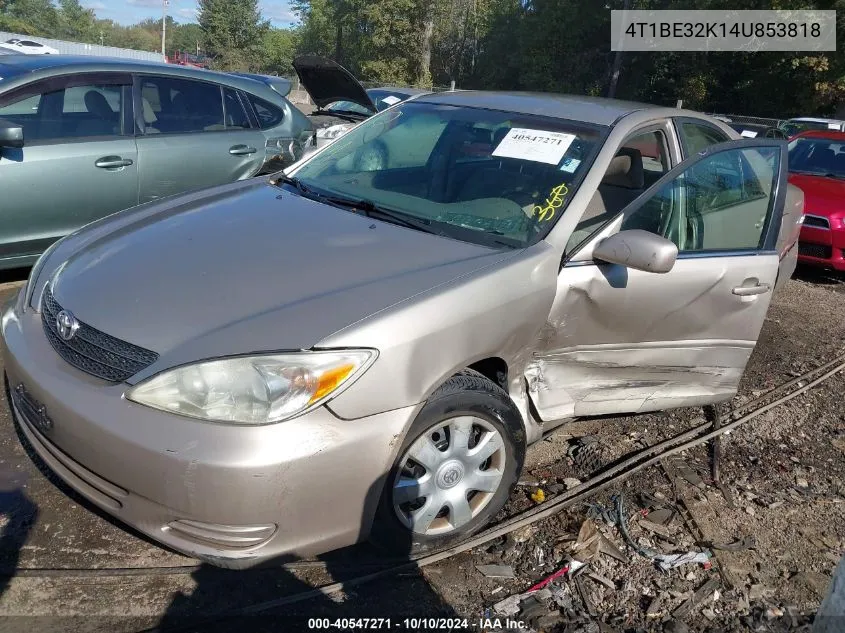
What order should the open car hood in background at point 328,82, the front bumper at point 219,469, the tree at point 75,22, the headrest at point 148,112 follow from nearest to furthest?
the front bumper at point 219,469 < the headrest at point 148,112 < the open car hood in background at point 328,82 < the tree at point 75,22

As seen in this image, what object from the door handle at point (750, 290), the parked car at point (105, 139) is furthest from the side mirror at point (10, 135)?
the door handle at point (750, 290)

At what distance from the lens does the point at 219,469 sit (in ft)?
7.09

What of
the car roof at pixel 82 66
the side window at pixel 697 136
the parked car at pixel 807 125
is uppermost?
the parked car at pixel 807 125

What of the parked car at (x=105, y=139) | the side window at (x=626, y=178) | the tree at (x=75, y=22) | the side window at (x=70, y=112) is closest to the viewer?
the side window at (x=626, y=178)

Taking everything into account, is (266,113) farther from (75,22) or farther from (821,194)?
(75,22)

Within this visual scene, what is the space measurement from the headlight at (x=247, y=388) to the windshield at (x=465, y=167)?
1048 mm

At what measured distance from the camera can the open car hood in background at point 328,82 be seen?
7.29 meters

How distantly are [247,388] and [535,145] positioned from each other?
188 cm

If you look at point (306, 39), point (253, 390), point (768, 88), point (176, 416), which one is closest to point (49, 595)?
point (176, 416)

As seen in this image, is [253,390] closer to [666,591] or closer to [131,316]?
[131,316]

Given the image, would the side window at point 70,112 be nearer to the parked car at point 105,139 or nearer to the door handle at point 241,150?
the parked car at point 105,139

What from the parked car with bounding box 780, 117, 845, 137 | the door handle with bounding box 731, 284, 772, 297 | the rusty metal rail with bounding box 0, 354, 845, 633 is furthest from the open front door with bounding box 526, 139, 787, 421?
the parked car with bounding box 780, 117, 845, 137

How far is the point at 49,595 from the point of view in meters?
2.45

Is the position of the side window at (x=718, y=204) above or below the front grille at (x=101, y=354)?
above
